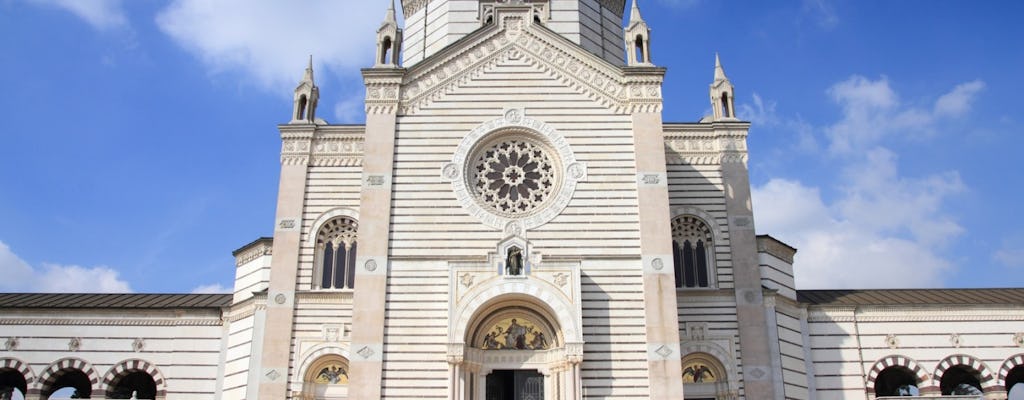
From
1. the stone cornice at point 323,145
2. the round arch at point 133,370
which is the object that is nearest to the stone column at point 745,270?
the stone cornice at point 323,145

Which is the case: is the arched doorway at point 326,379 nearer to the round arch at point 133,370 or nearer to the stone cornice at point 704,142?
the round arch at point 133,370

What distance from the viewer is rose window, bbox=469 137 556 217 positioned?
1008 inches

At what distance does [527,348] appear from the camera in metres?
24.5

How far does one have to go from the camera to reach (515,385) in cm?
2442

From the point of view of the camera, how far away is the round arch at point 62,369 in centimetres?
2834

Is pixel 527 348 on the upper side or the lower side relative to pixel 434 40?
lower

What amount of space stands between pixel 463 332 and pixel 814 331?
1231cm

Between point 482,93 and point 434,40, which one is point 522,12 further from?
point 434,40

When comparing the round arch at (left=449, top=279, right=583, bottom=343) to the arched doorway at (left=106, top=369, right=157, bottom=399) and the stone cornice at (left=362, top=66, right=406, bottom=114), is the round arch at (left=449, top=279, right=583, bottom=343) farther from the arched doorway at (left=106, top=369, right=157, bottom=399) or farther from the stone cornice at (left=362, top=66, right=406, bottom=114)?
the arched doorway at (left=106, top=369, right=157, bottom=399)

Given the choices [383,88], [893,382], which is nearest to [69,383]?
[383,88]

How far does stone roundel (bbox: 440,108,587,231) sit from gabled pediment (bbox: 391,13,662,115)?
1747 mm

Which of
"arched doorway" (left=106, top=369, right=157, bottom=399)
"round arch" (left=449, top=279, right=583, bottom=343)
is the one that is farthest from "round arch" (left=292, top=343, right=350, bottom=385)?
"arched doorway" (left=106, top=369, right=157, bottom=399)

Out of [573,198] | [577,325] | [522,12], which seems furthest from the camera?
[522,12]

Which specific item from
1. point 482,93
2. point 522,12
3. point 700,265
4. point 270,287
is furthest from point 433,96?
point 700,265
